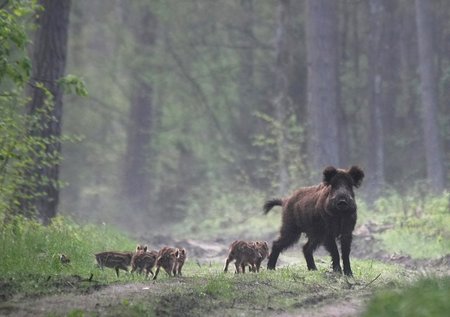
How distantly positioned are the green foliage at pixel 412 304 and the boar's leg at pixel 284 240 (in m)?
5.60

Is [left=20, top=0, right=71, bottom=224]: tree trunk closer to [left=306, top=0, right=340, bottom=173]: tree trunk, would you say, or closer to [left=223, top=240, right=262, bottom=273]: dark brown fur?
[left=223, top=240, right=262, bottom=273]: dark brown fur

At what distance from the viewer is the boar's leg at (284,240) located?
14828mm

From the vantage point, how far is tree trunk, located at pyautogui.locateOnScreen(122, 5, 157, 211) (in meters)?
42.9

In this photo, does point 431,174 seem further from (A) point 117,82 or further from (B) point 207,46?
(A) point 117,82

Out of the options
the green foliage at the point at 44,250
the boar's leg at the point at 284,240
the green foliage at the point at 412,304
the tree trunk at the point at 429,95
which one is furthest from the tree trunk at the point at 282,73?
the green foliage at the point at 412,304

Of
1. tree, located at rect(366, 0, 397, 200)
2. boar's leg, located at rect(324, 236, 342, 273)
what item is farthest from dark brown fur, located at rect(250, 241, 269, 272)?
tree, located at rect(366, 0, 397, 200)

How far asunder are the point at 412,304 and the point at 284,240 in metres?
6.79

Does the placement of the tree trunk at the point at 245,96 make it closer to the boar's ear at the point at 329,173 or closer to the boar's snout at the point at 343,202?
the boar's ear at the point at 329,173

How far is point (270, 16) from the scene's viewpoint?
139ft

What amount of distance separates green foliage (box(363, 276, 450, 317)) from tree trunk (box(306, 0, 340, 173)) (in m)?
23.5

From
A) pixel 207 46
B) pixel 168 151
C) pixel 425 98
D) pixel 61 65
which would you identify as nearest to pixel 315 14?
pixel 425 98

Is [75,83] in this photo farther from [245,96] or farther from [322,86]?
[245,96]

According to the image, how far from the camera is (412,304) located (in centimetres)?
809

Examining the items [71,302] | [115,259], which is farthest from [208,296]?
[115,259]
